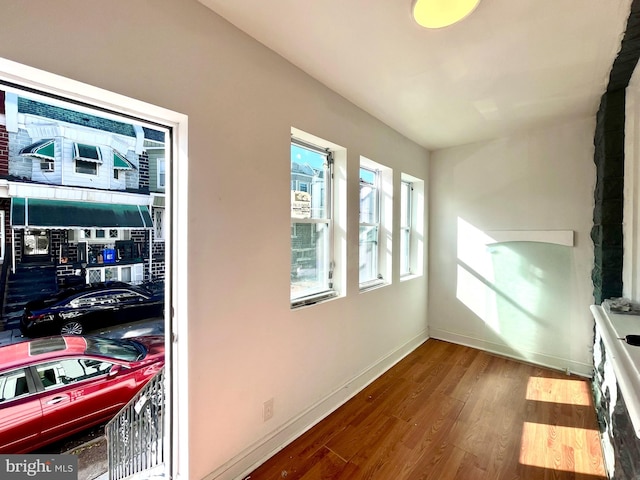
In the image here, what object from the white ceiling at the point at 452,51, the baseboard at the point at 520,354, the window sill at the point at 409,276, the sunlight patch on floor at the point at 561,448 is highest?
the white ceiling at the point at 452,51

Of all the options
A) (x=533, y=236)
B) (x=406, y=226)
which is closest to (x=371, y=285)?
(x=406, y=226)

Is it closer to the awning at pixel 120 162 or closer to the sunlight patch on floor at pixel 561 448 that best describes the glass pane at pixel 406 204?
the sunlight patch on floor at pixel 561 448

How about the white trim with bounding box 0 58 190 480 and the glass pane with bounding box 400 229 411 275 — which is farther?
the glass pane with bounding box 400 229 411 275

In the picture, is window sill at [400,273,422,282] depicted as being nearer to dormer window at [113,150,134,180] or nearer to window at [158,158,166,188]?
window at [158,158,166,188]

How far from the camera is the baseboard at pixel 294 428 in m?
1.65

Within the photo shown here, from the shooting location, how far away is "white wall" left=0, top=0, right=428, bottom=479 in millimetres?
1126

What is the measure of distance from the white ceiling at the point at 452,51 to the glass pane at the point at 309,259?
116cm

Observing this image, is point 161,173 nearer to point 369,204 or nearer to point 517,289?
point 369,204

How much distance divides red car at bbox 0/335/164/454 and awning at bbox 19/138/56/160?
795 millimetres

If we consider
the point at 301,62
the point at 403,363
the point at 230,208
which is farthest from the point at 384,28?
the point at 403,363

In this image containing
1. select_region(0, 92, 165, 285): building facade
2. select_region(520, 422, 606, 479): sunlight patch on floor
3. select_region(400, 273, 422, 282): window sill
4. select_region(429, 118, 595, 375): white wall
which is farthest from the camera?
select_region(400, 273, 422, 282): window sill

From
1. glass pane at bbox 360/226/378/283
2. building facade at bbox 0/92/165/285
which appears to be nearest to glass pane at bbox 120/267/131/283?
building facade at bbox 0/92/165/285

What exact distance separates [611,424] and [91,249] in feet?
9.92

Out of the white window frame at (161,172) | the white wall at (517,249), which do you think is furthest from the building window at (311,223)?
the white wall at (517,249)
